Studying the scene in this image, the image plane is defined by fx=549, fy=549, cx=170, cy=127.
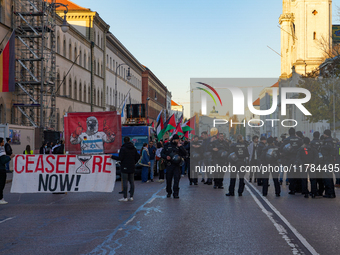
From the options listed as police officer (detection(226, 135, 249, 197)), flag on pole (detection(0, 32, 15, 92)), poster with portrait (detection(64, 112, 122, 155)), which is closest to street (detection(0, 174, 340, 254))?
police officer (detection(226, 135, 249, 197))

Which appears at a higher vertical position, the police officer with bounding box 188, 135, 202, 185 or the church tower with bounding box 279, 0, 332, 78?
the church tower with bounding box 279, 0, 332, 78

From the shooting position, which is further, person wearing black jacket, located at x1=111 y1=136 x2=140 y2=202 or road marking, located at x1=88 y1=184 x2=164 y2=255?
person wearing black jacket, located at x1=111 y1=136 x2=140 y2=202

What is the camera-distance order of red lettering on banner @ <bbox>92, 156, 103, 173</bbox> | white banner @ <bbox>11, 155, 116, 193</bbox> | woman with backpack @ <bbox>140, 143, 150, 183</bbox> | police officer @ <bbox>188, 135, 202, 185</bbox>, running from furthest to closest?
woman with backpack @ <bbox>140, 143, 150, 183</bbox>
police officer @ <bbox>188, 135, 202, 185</bbox>
red lettering on banner @ <bbox>92, 156, 103, 173</bbox>
white banner @ <bbox>11, 155, 116, 193</bbox>

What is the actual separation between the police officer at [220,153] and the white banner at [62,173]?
4.43 metres

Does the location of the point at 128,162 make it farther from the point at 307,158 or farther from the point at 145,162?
the point at 145,162

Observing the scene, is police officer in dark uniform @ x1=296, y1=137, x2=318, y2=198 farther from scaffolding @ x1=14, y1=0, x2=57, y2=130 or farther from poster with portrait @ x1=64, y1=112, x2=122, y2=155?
scaffolding @ x1=14, y1=0, x2=57, y2=130

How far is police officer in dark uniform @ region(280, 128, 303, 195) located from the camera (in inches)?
664

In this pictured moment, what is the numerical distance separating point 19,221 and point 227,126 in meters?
11.2

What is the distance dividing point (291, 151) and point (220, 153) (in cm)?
280

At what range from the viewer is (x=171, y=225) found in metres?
10.5

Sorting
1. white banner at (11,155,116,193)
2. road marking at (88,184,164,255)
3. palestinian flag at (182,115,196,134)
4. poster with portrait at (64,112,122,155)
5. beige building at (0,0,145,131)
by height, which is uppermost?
beige building at (0,0,145,131)

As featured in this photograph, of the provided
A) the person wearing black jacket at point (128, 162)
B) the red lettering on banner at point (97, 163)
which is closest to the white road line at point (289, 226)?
the person wearing black jacket at point (128, 162)

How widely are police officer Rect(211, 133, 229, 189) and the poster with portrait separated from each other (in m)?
4.10

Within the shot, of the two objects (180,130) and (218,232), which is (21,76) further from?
(218,232)
